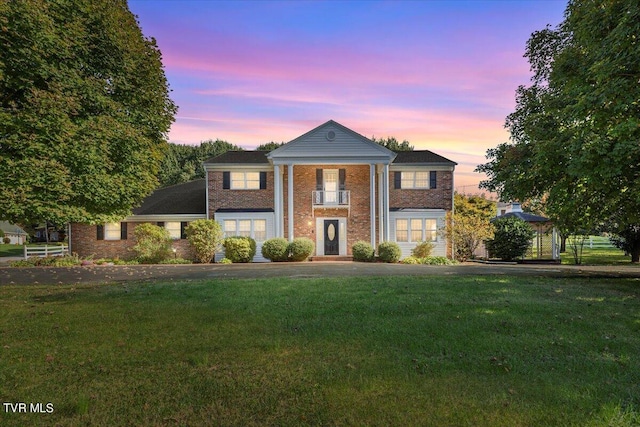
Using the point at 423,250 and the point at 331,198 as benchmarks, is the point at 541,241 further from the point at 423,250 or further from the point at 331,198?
the point at 331,198

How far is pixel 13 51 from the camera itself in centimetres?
1010

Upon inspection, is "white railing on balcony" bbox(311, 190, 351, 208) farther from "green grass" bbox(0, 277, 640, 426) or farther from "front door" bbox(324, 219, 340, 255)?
"green grass" bbox(0, 277, 640, 426)

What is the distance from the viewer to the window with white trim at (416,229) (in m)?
24.2

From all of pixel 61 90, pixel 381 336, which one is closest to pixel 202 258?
pixel 61 90

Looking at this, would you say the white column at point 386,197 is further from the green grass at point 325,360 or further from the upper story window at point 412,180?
the green grass at point 325,360

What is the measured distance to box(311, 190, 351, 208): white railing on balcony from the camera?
24.2 meters

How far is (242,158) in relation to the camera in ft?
83.4

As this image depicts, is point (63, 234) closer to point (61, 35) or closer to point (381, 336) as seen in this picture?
point (61, 35)

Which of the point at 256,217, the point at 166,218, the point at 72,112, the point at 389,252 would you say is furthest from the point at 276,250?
the point at 72,112

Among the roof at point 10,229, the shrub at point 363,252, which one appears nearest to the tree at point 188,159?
the shrub at point 363,252

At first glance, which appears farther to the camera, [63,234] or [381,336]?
[63,234]

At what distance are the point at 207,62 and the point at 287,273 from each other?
31.1 ft

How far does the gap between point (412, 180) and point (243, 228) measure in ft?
37.9

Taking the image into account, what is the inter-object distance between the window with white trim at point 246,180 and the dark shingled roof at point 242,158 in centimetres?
89
